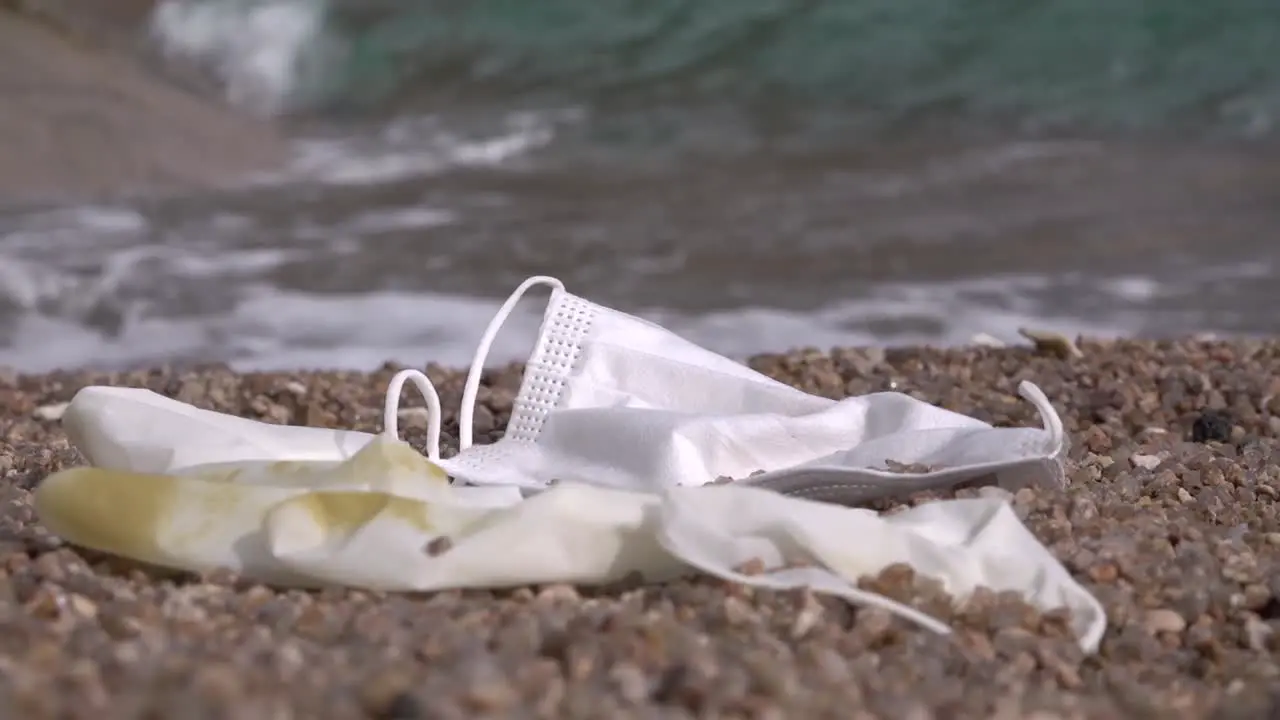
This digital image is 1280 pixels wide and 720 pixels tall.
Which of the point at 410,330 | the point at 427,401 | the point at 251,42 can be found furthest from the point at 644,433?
the point at 251,42

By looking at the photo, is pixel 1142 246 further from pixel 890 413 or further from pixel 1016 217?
pixel 890 413

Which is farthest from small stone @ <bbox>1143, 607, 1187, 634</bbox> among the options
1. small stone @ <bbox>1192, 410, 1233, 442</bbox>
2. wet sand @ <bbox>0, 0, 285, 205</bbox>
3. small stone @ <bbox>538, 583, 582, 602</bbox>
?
wet sand @ <bbox>0, 0, 285, 205</bbox>

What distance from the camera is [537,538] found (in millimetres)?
1676

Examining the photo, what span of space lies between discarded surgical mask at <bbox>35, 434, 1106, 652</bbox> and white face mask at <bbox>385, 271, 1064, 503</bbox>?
402 mm

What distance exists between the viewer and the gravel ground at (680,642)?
123 centimetres

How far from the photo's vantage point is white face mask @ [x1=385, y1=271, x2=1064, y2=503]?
2.20 m

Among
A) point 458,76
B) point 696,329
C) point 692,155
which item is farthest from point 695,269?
point 458,76

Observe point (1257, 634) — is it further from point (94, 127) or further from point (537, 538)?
point (94, 127)

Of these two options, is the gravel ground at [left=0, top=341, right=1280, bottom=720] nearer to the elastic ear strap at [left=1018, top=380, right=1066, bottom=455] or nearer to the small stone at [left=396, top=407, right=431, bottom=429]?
the elastic ear strap at [left=1018, top=380, right=1066, bottom=455]

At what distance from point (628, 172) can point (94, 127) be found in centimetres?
354

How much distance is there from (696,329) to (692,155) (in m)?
4.56

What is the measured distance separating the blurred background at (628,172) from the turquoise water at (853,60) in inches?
1.2

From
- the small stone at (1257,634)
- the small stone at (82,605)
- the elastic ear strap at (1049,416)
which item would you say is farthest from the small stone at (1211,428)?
the small stone at (82,605)

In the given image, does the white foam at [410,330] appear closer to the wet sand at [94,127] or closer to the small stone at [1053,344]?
the small stone at [1053,344]
